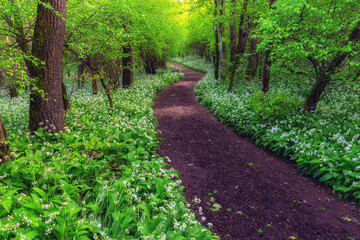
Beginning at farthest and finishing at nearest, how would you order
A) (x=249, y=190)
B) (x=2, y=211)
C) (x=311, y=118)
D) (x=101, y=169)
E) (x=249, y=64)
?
(x=249, y=64) < (x=311, y=118) < (x=249, y=190) < (x=101, y=169) < (x=2, y=211)

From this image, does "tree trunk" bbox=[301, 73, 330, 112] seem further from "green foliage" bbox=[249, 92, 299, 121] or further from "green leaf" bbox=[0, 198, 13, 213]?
"green leaf" bbox=[0, 198, 13, 213]

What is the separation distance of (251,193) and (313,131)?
146 inches

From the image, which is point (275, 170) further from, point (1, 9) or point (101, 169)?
point (1, 9)

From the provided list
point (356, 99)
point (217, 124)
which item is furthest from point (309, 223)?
point (356, 99)

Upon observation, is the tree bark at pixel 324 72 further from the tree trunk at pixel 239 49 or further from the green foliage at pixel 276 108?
the tree trunk at pixel 239 49

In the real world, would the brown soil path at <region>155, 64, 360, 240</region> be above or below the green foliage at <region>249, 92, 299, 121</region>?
below

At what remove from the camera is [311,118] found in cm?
750

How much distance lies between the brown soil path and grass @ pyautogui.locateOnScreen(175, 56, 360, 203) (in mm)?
405

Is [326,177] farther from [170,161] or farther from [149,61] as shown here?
[149,61]

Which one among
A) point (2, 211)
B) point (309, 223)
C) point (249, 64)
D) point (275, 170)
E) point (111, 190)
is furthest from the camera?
point (249, 64)

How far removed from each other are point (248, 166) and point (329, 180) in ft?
7.09

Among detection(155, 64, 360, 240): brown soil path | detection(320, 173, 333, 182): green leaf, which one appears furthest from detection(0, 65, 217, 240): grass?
detection(320, 173, 333, 182): green leaf

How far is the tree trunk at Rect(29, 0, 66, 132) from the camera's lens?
5.04 m

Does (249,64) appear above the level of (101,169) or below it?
above
